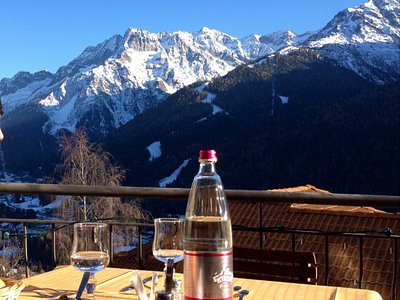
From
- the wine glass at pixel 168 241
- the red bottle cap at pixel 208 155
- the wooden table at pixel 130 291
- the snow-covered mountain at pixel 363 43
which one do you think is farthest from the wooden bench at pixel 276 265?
the snow-covered mountain at pixel 363 43

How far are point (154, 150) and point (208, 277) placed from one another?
105 meters

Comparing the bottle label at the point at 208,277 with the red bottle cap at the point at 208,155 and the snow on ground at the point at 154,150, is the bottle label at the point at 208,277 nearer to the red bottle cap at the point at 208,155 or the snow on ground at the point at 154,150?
the red bottle cap at the point at 208,155

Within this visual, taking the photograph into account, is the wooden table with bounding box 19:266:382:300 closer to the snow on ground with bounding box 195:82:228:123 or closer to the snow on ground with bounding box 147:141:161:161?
the snow on ground with bounding box 147:141:161:161

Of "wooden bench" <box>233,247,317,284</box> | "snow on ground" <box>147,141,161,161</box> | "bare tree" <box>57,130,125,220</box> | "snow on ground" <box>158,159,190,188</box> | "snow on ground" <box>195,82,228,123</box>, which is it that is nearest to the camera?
"wooden bench" <box>233,247,317,284</box>

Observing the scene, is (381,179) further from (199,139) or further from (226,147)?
(199,139)

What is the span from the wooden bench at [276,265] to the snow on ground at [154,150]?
323 feet

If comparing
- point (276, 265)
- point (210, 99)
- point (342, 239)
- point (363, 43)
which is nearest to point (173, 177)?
point (210, 99)

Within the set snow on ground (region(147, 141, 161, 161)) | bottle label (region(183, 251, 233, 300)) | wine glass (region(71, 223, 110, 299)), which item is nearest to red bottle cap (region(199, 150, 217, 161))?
bottle label (region(183, 251, 233, 300))

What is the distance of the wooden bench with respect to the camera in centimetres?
193

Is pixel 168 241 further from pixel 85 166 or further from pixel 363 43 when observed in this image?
pixel 363 43

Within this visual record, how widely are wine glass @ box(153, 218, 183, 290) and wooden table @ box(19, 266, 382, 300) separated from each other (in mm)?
158

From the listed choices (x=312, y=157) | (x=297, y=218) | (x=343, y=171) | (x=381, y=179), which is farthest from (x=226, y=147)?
(x=297, y=218)

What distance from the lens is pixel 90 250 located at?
1323 millimetres

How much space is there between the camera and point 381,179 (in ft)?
260
